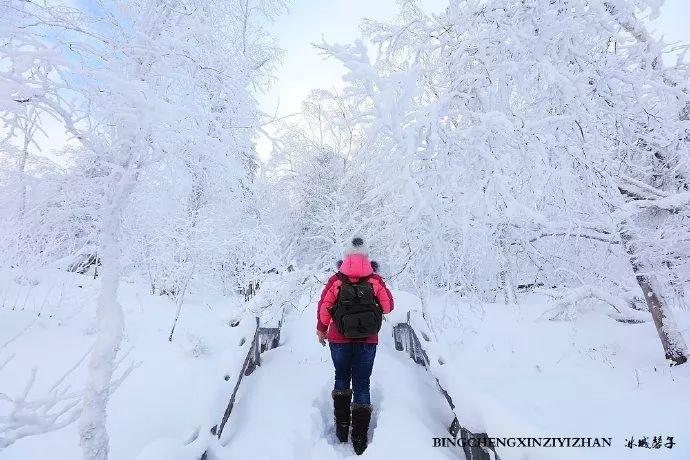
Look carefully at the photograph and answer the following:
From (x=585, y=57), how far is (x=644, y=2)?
3.96 feet

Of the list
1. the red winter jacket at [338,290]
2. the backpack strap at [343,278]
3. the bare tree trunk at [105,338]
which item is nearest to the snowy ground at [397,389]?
the bare tree trunk at [105,338]

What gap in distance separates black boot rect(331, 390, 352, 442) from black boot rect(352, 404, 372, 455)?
0.15 meters

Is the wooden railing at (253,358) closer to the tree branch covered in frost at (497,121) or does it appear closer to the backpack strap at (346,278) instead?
the backpack strap at (346,278)

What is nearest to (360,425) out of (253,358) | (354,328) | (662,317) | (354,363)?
(354,363)

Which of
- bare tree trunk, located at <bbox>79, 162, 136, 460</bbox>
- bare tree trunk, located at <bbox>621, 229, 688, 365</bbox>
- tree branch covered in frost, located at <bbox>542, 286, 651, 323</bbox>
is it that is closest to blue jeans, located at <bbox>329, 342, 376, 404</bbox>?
bare tree trunk, located at <bbox>79, 162, 136, 460</bbox>

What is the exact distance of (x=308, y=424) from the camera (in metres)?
4.41

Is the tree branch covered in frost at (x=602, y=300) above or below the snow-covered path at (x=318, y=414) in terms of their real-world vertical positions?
above

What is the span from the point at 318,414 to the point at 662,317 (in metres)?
6.22

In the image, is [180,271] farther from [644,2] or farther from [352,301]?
[644,2]

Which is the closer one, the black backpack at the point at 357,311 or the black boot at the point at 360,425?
the black boot at the point at 360,425

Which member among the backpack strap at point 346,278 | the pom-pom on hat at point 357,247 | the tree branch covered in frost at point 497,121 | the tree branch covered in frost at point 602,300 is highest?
the tree branch covered in frost at point 497,121

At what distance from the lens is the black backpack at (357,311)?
13.4 ft

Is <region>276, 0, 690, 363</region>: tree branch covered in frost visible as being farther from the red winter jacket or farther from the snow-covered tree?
the red winter jacket

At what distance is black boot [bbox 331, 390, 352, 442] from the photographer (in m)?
4.16
